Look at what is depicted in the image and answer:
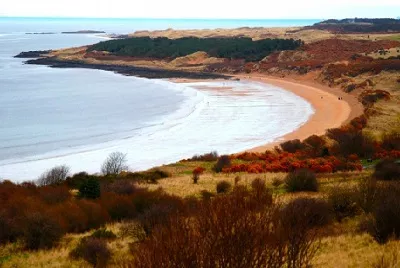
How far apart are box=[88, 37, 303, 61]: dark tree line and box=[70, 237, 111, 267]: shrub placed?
9179cm

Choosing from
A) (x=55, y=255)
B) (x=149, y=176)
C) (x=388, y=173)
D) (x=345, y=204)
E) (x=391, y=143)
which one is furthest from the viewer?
(x=391, y=143)

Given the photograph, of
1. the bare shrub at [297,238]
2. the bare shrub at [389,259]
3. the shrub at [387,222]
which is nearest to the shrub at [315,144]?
the shrub at [387,222]

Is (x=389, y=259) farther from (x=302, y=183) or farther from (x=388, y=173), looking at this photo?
(x=388, y=173)

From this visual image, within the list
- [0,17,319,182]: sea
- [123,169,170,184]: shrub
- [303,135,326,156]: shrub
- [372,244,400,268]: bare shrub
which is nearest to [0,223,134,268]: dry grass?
[372,244,400,268]: bare shrub

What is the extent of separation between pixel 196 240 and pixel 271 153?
28.0 metres

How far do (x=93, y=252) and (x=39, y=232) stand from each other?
2.66 meters

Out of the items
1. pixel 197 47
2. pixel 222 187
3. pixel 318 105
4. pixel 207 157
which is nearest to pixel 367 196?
pixel 222 187

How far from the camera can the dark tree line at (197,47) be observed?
356 feet

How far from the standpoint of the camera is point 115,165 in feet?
102

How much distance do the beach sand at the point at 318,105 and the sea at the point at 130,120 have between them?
1181mm

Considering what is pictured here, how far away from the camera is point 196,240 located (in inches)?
301

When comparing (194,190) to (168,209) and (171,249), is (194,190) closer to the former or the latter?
(168,209)

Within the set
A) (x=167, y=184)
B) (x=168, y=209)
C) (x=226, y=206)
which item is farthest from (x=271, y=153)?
(x=226, y=206)

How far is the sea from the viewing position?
36.7 m
